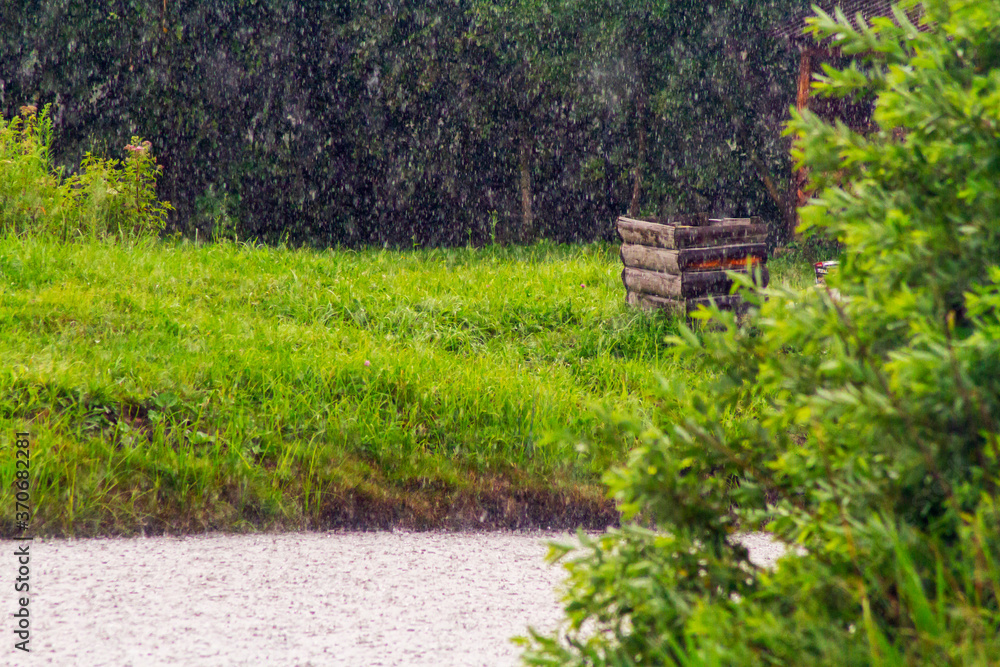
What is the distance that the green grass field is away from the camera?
4.52 meters

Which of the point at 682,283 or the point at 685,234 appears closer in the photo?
the point at 682,283

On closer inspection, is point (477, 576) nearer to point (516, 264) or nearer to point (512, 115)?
point (516, 264)

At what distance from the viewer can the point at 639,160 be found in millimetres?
13336

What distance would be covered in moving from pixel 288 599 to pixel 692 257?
462 centimetres

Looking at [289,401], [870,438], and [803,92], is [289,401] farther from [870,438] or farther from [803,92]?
[803,92]

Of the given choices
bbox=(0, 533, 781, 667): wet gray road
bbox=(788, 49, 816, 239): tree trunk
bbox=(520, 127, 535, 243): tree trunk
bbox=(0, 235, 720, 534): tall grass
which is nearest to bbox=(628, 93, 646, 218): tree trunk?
bbox=(520, 127, 535, 243): tree trunk

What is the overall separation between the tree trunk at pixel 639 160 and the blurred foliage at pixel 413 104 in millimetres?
74

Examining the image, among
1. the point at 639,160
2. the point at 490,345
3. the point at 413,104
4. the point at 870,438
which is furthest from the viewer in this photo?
the point at 639,160

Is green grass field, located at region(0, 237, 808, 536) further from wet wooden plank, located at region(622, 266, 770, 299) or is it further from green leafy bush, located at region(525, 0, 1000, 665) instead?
green leafy bush, located at region(525, 0, 1000, 665)

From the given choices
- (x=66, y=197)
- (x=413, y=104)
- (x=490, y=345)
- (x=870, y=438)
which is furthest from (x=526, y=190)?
(x=870, y=438)

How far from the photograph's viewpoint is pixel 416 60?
1234 centimetres

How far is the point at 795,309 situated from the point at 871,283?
0.18 meters

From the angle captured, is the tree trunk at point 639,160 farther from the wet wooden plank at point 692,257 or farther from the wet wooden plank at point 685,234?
the wet wooden plank at point 692,257

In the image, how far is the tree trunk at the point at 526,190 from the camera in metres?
13.3
